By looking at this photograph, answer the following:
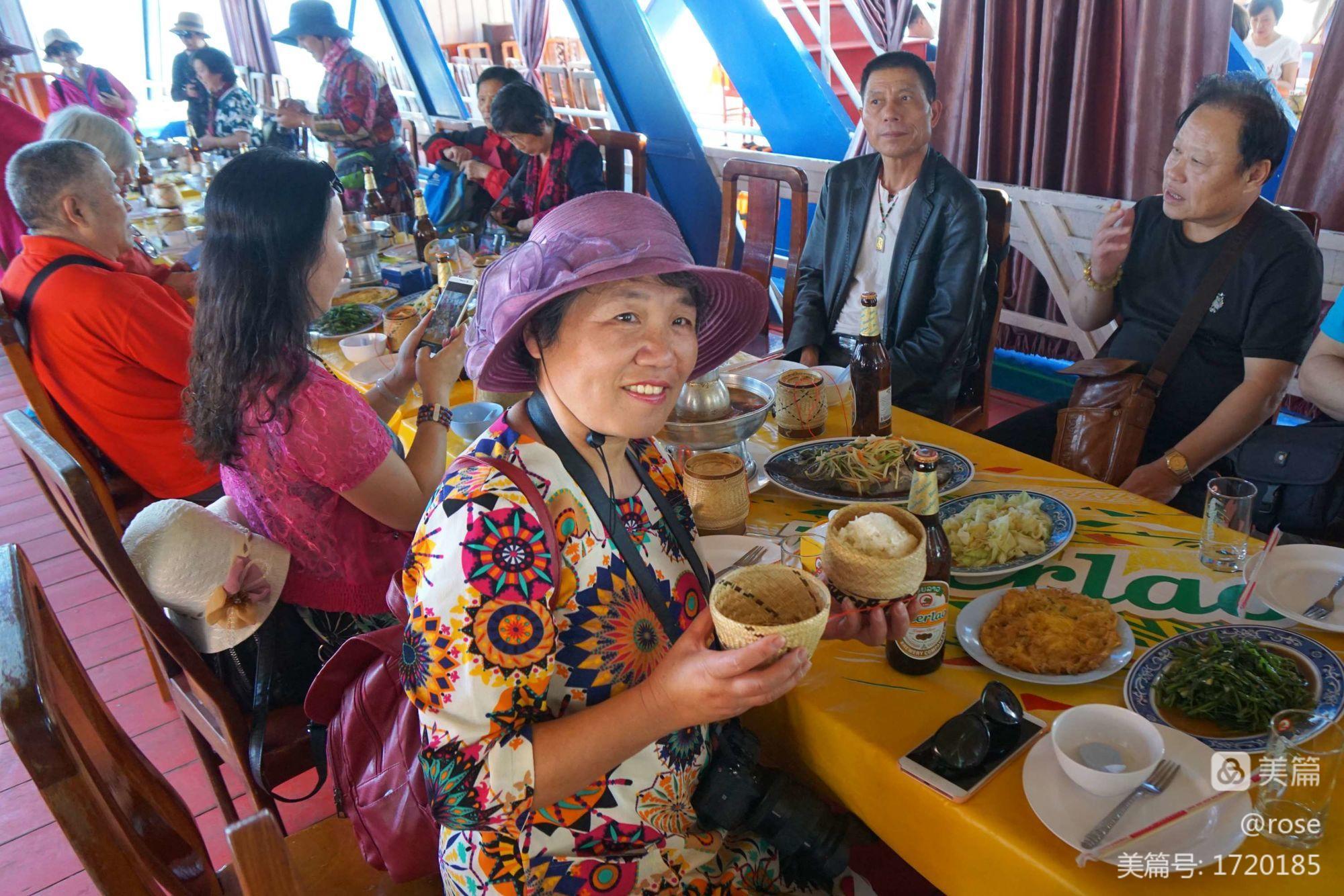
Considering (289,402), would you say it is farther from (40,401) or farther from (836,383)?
(836,383)

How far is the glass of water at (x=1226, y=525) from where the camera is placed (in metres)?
1.35

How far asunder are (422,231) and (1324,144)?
3.55m

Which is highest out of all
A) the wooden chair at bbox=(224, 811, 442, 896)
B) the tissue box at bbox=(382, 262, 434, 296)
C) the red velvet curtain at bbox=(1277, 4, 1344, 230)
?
the red velvet curtain at bbox=(1277, 4, 1344, 230)

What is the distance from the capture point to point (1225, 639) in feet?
3.69

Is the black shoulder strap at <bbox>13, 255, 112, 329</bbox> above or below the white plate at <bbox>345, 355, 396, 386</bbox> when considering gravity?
above

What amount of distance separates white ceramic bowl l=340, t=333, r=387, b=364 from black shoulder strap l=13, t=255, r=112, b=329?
686 mm

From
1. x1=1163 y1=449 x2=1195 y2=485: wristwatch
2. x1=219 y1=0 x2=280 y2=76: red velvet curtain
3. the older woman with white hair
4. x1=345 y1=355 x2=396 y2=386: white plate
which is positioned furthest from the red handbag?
x1=219 y1=0 x2=280 y2=76: red velvet curtain

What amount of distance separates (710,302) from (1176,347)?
1.54 meters

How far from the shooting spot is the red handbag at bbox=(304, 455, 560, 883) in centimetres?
121

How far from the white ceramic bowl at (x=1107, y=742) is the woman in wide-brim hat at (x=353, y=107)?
522 centimetres

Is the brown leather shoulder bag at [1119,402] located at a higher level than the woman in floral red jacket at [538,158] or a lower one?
lower

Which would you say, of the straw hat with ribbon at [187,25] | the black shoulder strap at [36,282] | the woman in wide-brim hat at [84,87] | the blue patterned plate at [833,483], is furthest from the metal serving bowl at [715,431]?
the straw hat with ribbon at [187,25]

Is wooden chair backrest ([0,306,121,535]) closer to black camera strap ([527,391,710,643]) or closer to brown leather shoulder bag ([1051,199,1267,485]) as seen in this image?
black camera strap ([527,391,710,643])

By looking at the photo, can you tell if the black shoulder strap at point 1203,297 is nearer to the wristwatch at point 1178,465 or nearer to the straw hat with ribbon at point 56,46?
the wristwatch at point 1178,465
